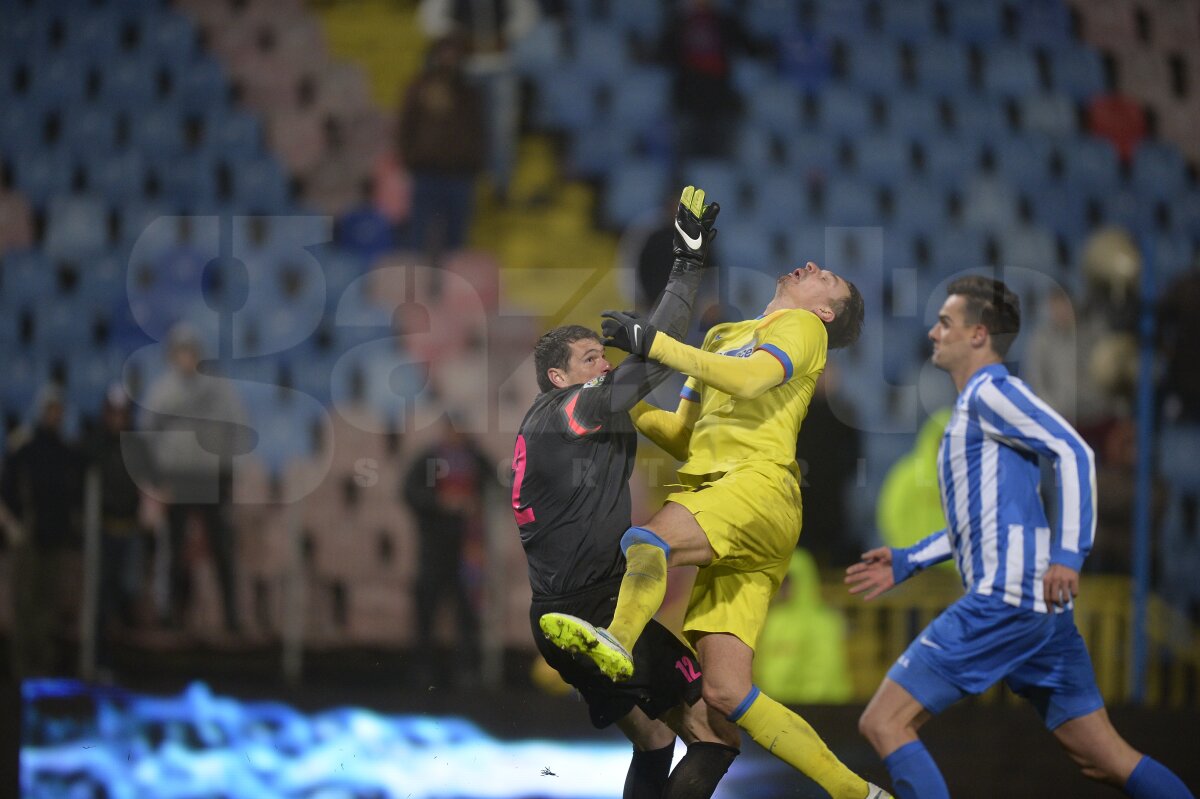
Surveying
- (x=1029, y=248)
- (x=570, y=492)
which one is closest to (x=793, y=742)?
(x=570, y=492)

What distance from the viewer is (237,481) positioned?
618 cm

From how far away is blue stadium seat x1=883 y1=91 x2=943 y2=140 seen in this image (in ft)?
23.3

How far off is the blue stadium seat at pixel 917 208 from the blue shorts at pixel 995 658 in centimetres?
392

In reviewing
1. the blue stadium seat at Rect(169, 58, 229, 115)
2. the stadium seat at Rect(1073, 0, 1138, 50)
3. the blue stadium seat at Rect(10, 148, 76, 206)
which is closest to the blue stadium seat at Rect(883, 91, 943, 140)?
the stadium seat at Rect(1073, 0, 1138, 50)

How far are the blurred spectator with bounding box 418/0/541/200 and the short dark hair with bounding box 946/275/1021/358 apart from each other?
4054 mm

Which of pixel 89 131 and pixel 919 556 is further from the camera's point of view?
pixel 89 131

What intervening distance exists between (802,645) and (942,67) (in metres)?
3.59

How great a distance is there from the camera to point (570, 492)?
309 centimetres

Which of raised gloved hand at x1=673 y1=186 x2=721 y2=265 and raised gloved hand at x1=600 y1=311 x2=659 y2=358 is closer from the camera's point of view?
raised gloved hand at x1=600 y1=311 x2=659 y2=358

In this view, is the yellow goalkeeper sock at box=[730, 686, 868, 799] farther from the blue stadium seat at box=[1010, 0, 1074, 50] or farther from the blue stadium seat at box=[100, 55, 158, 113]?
the blue stadium seat at box=[100, 55, 158, 113]

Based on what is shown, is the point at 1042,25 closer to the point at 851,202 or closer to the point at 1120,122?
the point at 1120,122

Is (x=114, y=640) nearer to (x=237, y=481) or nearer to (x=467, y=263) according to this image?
(x=237, y=481)

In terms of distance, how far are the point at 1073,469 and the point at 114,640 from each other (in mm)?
4338

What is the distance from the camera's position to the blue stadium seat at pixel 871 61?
7.22 meters
